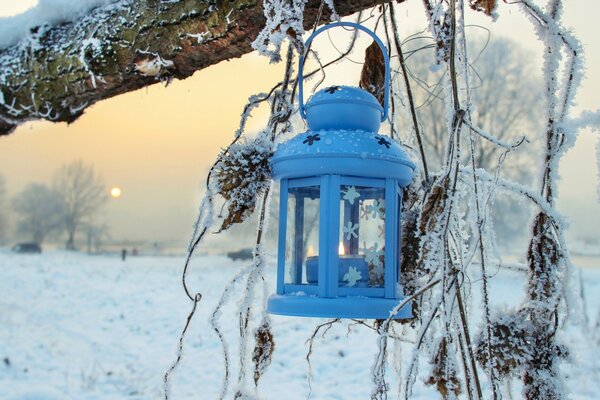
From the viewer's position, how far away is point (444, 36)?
42.7 inches

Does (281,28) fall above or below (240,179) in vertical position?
above

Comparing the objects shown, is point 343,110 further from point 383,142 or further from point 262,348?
point 262,348

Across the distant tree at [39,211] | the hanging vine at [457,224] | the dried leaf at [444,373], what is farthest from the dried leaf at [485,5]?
the distant tree at [39,211]

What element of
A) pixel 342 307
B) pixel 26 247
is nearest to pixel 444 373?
pixel 342 307

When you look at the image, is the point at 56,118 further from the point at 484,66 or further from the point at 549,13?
the point at 484,66

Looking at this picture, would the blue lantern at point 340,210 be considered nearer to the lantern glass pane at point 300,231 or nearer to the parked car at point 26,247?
the lantern glass pane at point 300,231

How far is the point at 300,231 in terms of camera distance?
1.39 metres

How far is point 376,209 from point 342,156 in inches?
7.2

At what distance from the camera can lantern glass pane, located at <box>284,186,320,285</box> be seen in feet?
4.44

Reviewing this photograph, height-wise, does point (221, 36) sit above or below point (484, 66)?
below

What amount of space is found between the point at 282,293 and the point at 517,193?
60cm

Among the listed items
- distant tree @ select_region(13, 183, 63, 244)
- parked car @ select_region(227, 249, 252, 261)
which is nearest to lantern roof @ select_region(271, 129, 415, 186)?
parked car @ select_region(227, 249, 252, 261)

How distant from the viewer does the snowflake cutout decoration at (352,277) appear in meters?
1.28

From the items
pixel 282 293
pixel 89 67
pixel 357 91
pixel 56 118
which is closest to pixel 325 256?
pixel 282 293
